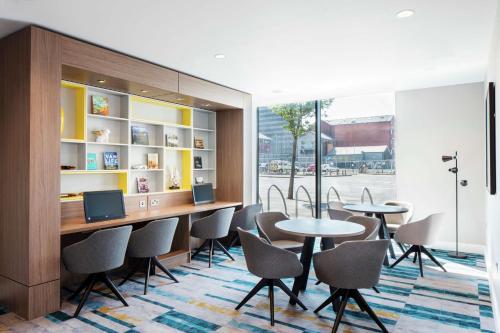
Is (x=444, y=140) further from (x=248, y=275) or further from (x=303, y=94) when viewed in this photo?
(x=248, y=275)

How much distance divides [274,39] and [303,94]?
2786mm

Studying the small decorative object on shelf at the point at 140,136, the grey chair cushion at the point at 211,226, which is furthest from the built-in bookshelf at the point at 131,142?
the grey chair cushion at the point at 211,226

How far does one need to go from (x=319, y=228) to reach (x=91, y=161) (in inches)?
115

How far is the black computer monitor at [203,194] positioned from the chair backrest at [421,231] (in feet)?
9.59

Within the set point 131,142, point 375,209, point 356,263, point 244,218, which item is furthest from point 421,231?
point 131,142

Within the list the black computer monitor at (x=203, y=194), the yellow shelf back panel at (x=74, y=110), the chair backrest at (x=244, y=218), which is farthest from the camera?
the black computer monitor at (x=203, y=194)

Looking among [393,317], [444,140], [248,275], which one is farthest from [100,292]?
[444,140]

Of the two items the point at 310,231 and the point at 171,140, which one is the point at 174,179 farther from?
the point at 310,231

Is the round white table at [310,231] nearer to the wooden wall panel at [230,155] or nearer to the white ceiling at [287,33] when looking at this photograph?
the white ceiling at [287,33]

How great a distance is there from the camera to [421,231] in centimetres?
444

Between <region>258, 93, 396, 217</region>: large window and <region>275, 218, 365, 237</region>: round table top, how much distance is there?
2.72 metres

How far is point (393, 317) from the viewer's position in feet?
10.5

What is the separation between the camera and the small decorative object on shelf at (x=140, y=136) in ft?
16.3

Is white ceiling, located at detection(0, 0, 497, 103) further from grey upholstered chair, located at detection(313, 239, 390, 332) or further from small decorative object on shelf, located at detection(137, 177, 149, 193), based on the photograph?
grey upholstered chair, located at detection(313, 239, 390, 332)
